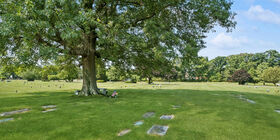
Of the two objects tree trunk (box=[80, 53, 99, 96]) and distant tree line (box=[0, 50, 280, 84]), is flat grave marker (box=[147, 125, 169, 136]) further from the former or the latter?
tree trunk (box=[80, 53, 99, 96])

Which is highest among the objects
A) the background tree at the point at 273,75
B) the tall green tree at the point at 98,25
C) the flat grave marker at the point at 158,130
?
the tall green tree at the point at 98,25

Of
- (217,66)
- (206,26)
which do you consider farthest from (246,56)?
(206,26)

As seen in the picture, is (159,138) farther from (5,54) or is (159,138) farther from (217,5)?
(5,54)

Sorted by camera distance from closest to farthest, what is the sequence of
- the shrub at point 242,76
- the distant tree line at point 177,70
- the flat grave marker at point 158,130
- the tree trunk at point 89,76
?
the flat grave marker at point 158,130, the distant tree line at point 177,70, the tree trunk at point 89,76, the shrub at point 242,76

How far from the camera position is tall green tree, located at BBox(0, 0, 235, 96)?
26.3ft

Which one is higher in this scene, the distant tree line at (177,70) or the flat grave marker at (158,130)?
the distant tree line at (177,70)

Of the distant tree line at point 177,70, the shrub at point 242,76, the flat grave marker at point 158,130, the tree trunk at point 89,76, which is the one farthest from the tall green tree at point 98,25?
the shrub at point 242,76

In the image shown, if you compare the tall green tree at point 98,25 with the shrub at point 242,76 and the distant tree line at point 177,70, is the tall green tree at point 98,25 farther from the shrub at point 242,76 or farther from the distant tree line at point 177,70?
the shrub at point 242,76

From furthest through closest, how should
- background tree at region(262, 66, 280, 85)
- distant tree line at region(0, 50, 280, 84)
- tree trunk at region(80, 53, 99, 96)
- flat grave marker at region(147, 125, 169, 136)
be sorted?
1. background tree at region(262, 66, 280, 85)
2. tree trunk at region(80, 53, 99, 96)
3. distant tree line at region(0, 50, 280, 84)
4. flat grave marker at region(147, 125, 169, 136)

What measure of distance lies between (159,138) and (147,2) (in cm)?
867

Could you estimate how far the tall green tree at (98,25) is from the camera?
8.02 meters

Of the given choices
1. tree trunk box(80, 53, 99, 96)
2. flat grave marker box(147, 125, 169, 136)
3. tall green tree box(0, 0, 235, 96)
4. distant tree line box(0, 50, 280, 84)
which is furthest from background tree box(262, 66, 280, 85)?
flat grave marker box(147, 125, 169, 136)

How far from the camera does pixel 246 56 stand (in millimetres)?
76250

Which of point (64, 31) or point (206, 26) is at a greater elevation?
point (206, 26)
